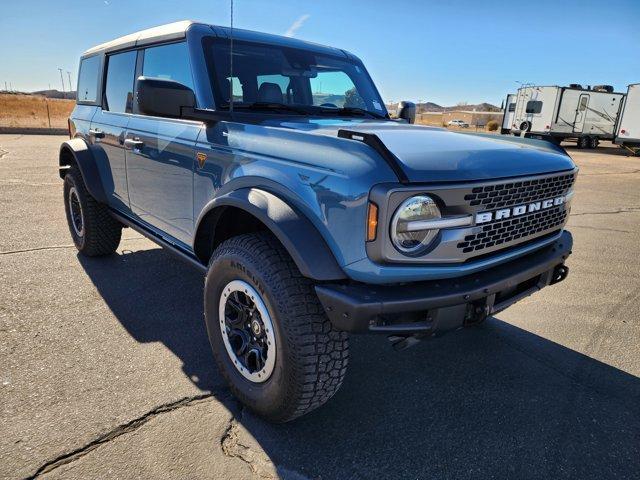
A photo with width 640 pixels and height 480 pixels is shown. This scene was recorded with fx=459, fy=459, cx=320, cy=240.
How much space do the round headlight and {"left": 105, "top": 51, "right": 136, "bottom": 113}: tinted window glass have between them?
9.29 feet

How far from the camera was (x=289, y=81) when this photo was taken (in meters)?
3.30

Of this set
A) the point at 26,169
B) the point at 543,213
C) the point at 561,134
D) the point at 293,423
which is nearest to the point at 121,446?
the point at 293,423

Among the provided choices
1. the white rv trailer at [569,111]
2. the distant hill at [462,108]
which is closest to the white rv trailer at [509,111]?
the white rv trailer at [569,111]

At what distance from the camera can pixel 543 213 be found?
100 inches

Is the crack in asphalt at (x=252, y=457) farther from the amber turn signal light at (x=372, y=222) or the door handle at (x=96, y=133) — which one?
the door handle at (x=96, y=133)

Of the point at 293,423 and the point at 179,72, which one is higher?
the point at 179,72

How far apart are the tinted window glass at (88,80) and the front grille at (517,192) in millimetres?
3956

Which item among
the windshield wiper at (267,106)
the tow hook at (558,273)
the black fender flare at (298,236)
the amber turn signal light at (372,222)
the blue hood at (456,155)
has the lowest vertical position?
the tow hook at (558,273)

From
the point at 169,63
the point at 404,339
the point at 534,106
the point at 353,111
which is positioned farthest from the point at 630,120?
the point at 404,339

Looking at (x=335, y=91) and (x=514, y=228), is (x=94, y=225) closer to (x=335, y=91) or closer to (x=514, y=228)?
(x=335, y=91)

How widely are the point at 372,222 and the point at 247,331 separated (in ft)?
3.28

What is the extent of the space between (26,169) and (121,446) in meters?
10.5

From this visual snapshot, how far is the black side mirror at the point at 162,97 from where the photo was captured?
253cm

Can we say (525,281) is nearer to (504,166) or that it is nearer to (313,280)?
(504,166)
